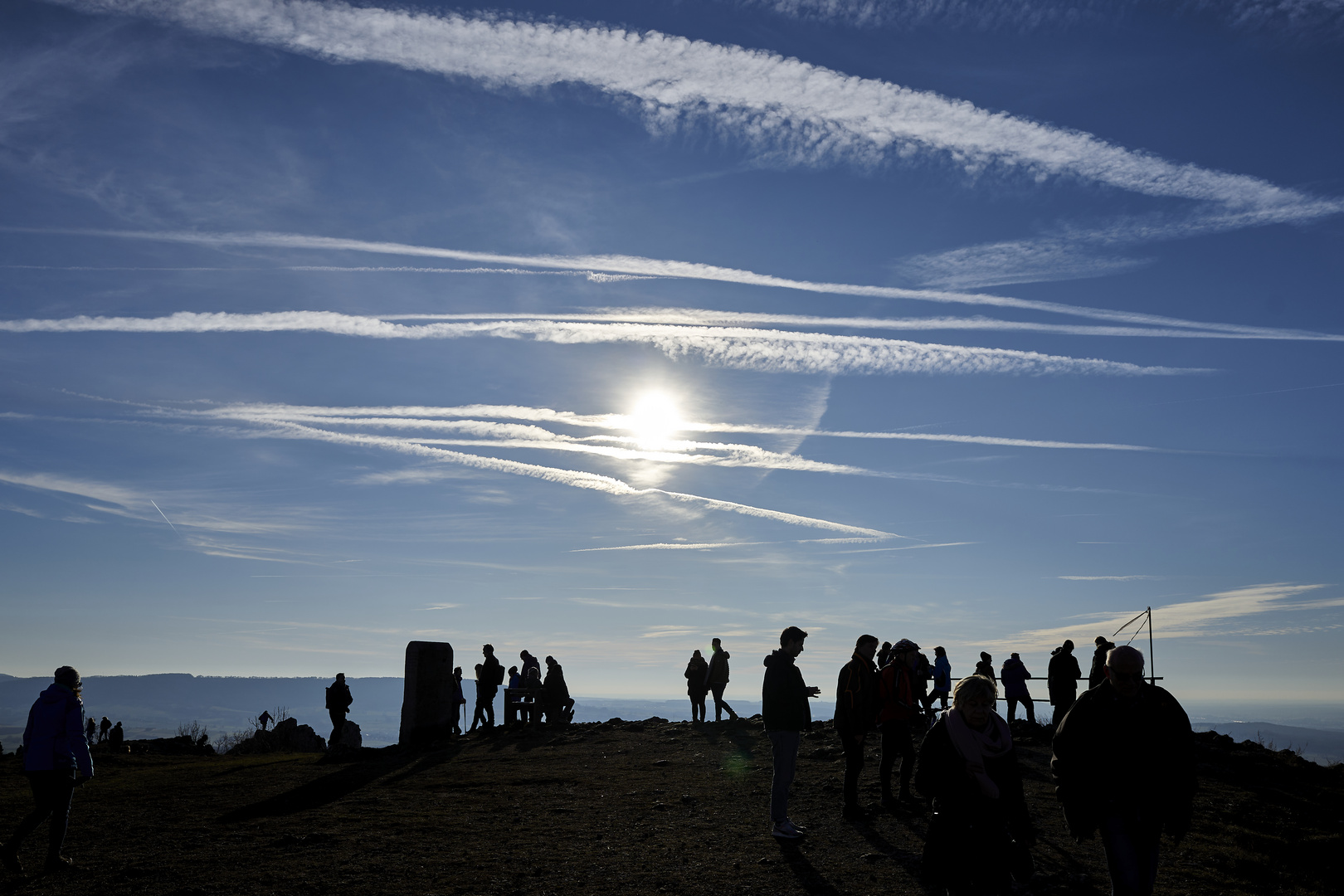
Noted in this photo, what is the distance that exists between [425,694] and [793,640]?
1387cm

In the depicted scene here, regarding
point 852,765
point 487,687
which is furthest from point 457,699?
point 852,765

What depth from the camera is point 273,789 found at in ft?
48.5

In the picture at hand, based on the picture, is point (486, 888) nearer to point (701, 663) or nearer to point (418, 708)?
point (418, 708)

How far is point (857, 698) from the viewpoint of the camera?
33.8ft

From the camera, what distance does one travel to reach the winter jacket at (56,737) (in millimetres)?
8617

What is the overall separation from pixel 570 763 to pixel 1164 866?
10.6 m

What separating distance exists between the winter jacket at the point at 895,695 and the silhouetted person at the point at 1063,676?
9553mm

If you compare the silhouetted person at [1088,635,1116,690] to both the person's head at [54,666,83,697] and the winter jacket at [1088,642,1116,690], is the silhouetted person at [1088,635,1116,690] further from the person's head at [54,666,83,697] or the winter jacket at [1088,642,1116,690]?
the person's head at [54,666,83,697]

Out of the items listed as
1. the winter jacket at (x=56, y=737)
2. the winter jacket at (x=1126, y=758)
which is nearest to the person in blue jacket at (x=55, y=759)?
the winter jacket at (x=56, y=737)

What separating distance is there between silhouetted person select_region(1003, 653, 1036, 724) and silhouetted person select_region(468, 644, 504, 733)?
39.4ft

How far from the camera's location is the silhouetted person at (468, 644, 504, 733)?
78.3 feet

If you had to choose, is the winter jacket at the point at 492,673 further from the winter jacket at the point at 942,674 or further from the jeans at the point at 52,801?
the jeans at the point at 52,801

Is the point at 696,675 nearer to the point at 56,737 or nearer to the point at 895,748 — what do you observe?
the point at 895,748

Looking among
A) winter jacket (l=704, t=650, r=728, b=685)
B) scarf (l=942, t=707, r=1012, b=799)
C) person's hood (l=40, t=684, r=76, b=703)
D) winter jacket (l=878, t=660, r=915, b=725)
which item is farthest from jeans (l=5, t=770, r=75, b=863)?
winter jacket (l=704, t=650, r=728, b=685)
